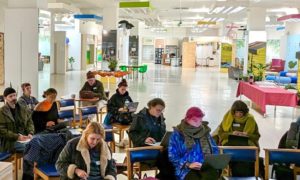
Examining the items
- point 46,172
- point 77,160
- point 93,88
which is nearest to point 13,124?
point 46,172

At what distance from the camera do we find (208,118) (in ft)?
33.0

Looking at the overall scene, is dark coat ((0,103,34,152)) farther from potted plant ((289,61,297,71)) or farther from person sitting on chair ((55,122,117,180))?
potted plant ((289,61,297,71))

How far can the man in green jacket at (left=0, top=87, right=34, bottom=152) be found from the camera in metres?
4.67

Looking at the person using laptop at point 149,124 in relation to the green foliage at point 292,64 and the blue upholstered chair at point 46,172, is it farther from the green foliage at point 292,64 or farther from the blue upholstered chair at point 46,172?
the green foliage at point 292,64

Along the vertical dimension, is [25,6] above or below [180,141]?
above

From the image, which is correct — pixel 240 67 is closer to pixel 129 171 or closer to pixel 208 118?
pixel 208 118

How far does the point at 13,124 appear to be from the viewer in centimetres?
494

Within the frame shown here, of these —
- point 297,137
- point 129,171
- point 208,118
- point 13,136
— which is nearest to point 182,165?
point 129,171

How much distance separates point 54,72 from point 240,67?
11058 mm

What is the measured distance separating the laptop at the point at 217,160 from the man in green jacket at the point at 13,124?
2262 millimetres

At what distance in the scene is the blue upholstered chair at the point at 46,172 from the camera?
383cm

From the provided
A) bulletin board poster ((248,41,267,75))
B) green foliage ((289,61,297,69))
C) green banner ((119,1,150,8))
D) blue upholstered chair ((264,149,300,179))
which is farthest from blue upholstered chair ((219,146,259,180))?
green foliage ((289,61,297,69))

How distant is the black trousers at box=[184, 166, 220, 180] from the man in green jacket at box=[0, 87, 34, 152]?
2111mm

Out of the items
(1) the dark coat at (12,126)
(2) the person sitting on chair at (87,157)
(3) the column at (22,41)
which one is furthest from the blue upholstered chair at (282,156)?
(3) the column at (22,41)
